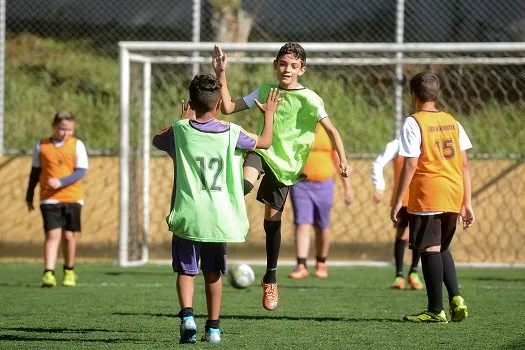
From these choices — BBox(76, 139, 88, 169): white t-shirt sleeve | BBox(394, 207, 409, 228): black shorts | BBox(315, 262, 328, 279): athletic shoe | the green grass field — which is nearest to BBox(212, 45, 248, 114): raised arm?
the green grass field

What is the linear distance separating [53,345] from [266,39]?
30.4ft

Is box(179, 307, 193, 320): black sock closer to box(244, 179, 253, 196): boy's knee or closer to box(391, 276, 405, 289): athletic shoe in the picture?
box(244, 179, 253, 196): boy's knee

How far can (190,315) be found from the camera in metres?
6.49

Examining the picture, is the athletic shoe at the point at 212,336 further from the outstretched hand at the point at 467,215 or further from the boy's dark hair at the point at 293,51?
the outstretched hand at the point at 467,215

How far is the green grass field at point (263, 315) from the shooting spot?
6738 mm

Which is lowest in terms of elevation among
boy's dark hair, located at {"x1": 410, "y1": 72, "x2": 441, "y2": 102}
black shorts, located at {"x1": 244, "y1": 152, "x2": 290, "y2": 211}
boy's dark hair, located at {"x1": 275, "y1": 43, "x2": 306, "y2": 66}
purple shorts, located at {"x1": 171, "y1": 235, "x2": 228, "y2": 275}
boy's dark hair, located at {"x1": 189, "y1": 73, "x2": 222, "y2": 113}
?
purple shorts, located at {"x1": 171, "y1": 235, "x2": 228, "y2": 275}

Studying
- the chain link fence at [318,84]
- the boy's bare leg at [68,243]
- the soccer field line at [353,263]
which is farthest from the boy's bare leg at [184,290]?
the chain link fence at [318,84]

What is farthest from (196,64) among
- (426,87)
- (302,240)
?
(426,87)

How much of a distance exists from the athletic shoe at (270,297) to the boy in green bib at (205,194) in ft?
3.34

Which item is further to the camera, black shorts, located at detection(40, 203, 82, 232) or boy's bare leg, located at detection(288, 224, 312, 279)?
boy's bare leg, located at detection(288, 224, 312, 279)

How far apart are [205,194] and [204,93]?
56 centimetres

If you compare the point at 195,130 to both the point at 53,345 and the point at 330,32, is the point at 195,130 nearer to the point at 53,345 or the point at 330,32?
the point at 53,345

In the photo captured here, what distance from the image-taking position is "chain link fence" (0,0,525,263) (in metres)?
13.9

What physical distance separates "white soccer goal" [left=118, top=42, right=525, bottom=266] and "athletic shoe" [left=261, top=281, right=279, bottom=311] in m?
5.35
